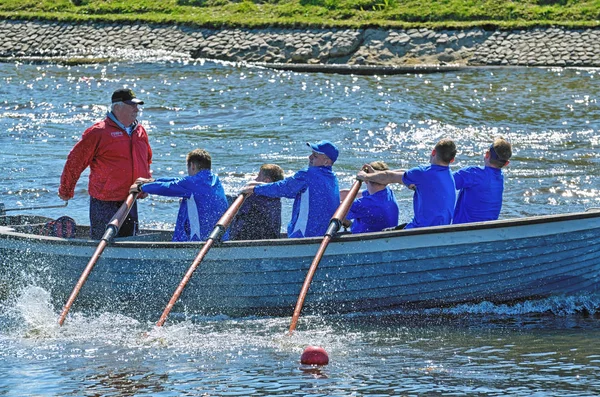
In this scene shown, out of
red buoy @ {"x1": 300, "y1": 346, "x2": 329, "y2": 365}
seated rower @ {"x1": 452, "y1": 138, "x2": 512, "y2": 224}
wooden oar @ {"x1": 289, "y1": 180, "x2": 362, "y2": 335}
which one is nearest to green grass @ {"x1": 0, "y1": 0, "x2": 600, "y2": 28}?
seated rower @ {"x1": 452, "y1": 138, "x2": 512, "y2": 224}

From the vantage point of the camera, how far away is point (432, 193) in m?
10.8

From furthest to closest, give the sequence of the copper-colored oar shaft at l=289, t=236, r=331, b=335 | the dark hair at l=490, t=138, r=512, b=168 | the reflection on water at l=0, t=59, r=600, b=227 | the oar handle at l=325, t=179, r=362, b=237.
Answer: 1. the reflection on water at l=0, t=59, r=600, b=227
2. the dark hair at l=490, t=138, r=512, b=168
3. the oar handle at l=325, t=179, r=362, b=237
4. the copper-colored oar shaft at l=289, t=236, r=331, b=335

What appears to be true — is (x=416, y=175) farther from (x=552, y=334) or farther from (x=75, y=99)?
(x=75, y=99)

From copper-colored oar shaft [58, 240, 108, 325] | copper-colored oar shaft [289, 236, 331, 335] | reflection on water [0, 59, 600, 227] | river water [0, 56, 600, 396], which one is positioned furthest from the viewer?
reflection on water [0, 59, 600, 227]

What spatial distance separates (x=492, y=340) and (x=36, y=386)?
4226 mm

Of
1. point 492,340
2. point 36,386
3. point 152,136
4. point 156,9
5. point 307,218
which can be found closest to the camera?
point 36,386

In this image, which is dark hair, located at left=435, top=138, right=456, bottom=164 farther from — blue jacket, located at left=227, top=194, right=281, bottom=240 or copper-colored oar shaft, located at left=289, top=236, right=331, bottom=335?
blue jacket, located at left=227, top=194, right=281, bottom=240

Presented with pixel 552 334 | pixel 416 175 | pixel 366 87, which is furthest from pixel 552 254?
pixel 366 87

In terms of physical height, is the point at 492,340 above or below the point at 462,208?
below

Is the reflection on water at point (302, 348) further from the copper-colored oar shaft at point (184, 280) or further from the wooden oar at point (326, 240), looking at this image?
the wooden oar at point (326, 240)

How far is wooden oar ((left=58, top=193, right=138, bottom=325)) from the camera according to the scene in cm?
1067

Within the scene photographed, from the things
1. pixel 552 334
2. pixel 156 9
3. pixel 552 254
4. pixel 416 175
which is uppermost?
pixel 156 9

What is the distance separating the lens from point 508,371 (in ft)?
29.2

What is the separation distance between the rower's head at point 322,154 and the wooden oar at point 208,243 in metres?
0.86
